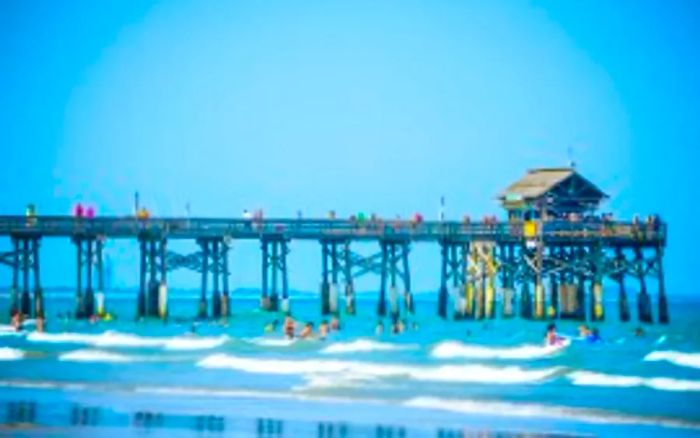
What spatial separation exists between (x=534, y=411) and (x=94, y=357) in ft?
57.1

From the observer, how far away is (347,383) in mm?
35250

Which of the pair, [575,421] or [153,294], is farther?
[153,294]

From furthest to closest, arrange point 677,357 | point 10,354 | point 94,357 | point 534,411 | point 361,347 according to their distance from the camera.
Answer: point 361,347 < point 10,354 < point 94,357 < point 677,357 < point 534,411

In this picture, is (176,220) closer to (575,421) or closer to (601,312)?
(601,312)

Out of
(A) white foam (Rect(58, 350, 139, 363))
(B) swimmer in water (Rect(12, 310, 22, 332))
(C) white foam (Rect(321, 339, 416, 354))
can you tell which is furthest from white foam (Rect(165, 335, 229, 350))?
(B) swimmer in water (Rect(12, 310, 22, 332))

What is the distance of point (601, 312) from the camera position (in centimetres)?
5797

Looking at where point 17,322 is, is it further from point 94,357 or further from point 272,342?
point 94,357

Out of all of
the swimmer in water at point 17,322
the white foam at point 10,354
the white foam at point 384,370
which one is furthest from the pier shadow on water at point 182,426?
the swimmer in water at point 17,322

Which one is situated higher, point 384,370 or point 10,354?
point 10,354

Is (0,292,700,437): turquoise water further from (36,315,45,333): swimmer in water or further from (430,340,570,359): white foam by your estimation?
(36,315,45,333): swimmer in water

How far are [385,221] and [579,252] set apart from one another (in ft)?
24.9

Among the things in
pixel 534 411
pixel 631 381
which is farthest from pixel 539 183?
pixel 534 411

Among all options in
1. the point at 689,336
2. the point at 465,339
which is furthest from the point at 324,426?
the point at 689,336

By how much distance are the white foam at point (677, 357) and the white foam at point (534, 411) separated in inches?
393
